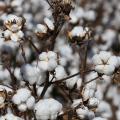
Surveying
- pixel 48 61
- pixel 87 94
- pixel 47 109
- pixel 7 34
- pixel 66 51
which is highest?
pixel 66 51

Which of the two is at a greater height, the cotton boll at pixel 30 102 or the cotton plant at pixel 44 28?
the cotton plant at pixel 44 28

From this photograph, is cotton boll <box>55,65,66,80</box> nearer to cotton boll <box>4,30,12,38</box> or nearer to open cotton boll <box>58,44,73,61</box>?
cotton boll <box>4,30,12,38</box>

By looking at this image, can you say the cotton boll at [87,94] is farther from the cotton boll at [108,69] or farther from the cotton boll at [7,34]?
the cotton boll at [7,34]

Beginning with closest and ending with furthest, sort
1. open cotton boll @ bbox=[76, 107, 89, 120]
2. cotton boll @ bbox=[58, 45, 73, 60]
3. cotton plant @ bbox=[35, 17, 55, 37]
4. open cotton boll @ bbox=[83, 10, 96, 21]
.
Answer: open cotton boll @ bbox=[76, 107, 89, 120] → cotton plant @ bbox=[35, 17, 55, 37] → cotton boll @ bbox=[58, 45, 73, 60] → open cotton boll @ bbox=[83, 10, 96, 21]

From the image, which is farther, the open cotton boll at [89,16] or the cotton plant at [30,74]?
the open cotton boll at [89,16]

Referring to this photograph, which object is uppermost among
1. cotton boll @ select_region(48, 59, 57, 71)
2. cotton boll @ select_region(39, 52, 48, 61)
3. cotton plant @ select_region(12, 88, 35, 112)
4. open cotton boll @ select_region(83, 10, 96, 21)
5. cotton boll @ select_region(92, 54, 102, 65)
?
open cotton boll @ select_region(83, 10, 96, 21)

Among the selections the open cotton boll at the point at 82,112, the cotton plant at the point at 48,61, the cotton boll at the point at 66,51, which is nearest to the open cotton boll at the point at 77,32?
the cotton plant at the point at 48,61

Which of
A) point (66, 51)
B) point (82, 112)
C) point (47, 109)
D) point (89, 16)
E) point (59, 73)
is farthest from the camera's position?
point (89, 16)

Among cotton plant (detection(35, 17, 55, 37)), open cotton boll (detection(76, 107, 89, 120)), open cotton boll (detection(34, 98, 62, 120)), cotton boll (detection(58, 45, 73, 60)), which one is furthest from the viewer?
cotton boll (detection(58, 45, 73, 60))

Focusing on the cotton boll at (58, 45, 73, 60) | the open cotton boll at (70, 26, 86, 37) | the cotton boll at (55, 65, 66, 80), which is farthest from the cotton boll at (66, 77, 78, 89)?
the cotton boll at (58, 45, 73, 60)

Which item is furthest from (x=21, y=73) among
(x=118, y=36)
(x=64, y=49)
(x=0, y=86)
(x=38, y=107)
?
(x=118, y=36)

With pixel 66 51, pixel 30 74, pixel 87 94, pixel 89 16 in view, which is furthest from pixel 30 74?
pixel 89 16

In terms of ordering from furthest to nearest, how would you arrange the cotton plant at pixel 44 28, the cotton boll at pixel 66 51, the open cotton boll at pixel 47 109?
the cotton boll at pixel 66 51 → the cotton plant at pixel 44 28 → the open cotton boll at pixel 47 109

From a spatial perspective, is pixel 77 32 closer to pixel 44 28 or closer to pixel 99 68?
pixel 44 28
